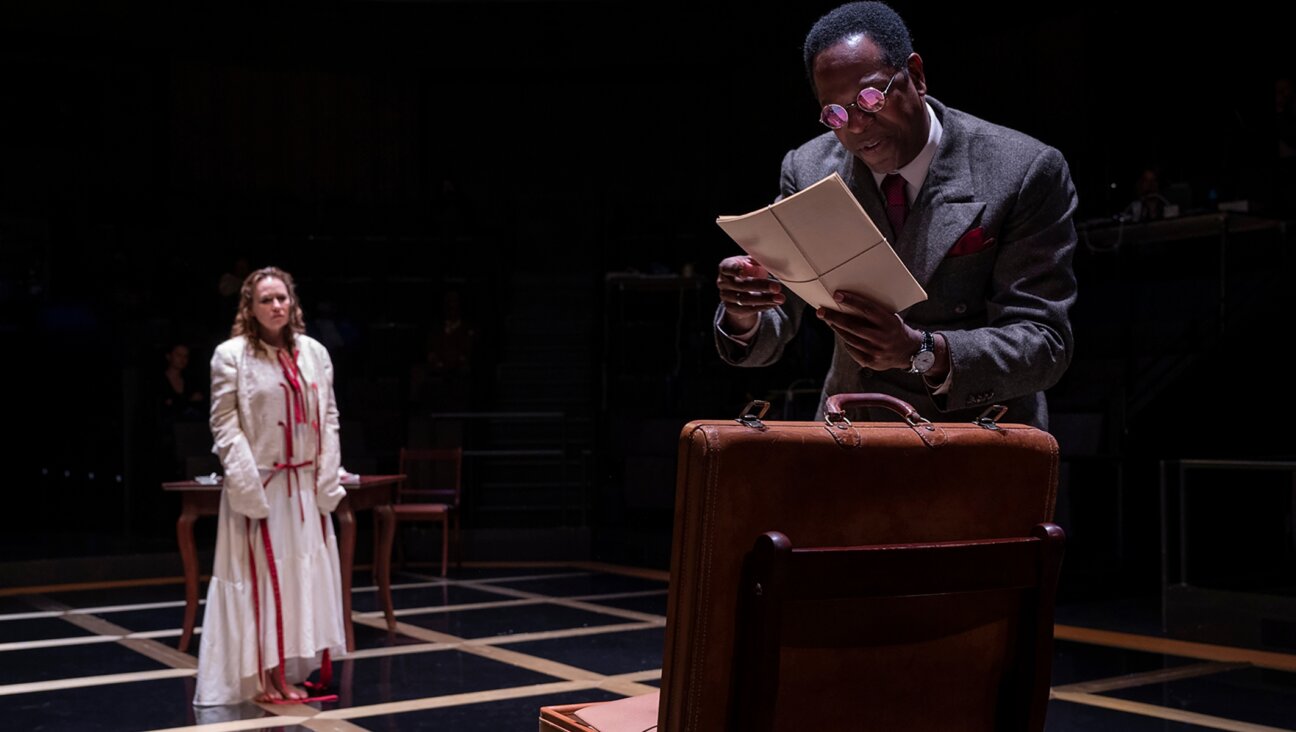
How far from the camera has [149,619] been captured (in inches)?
264

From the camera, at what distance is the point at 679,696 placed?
4.35 feet

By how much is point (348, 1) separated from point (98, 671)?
31.2ft

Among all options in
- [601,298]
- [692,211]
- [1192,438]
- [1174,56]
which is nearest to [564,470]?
[601,298]

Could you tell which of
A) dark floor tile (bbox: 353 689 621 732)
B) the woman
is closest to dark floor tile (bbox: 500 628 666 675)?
dark floor tile (bbox: 353 689 621 732)

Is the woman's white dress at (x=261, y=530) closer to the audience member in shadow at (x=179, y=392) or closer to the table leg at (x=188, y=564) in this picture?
the table leg at (x=188, y=564)

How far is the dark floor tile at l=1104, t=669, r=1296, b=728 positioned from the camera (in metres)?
4.33

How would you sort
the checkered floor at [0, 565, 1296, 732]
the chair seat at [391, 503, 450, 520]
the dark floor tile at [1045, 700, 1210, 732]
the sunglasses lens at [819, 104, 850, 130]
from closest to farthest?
the sunglasses lens at [819, 104, 850, 130]
the dark floor tile at [1045, 700, 1210, 732]
the checkered floor at [0, 565, 1296, 732]
the chair seat at [391, 503, 450, 520]

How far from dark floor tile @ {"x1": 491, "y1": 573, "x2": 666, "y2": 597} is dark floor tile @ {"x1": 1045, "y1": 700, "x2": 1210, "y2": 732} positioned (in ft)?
12.2

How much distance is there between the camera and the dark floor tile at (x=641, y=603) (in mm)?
6988

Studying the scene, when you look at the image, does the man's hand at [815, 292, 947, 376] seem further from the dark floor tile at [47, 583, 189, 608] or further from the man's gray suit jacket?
the dark floor tile at [47, 583, 189, 608]

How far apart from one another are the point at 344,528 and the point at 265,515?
1032 millimetres

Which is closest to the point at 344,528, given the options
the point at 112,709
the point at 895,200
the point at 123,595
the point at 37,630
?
the point at 112,709

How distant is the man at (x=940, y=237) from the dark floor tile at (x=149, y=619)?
17.4 feet

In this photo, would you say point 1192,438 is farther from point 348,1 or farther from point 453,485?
point 348,1
